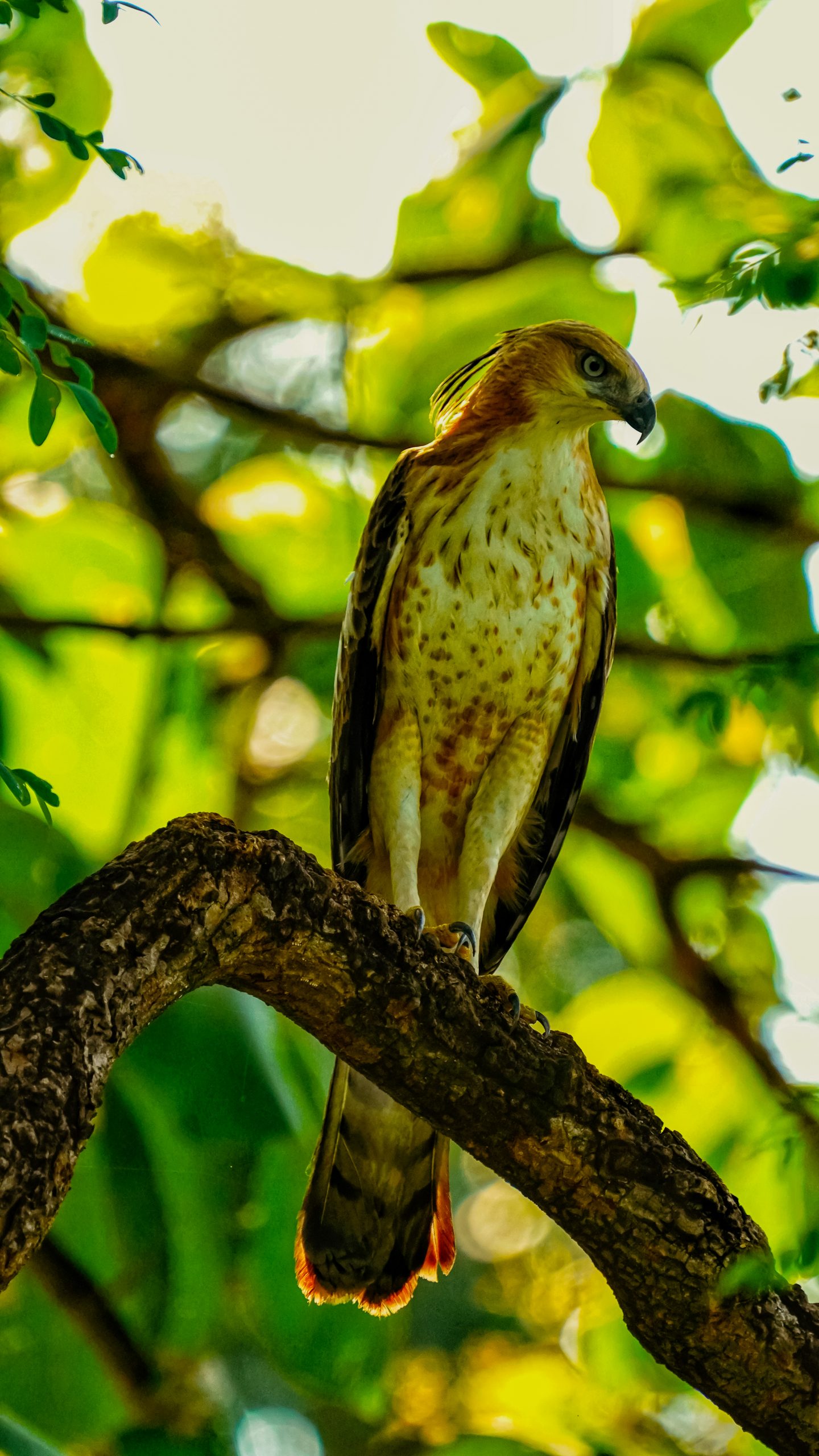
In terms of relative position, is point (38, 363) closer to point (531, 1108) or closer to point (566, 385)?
point (531, 1108)

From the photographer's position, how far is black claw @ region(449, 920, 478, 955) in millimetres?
2963

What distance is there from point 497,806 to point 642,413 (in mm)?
1003

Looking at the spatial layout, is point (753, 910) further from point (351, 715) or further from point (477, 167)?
point (477, 167)

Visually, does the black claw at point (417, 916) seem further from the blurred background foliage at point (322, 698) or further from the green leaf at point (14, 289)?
the blurred background foliage at point (322, 698)

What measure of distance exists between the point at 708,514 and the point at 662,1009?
189 centimetres

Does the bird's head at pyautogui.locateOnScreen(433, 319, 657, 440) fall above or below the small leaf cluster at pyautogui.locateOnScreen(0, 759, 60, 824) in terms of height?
above

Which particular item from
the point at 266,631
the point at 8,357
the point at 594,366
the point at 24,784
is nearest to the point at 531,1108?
the point at 24,784

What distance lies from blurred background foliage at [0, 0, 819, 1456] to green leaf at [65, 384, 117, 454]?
295cm

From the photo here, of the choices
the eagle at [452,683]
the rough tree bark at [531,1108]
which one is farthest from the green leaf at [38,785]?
the eagle at [452,683]

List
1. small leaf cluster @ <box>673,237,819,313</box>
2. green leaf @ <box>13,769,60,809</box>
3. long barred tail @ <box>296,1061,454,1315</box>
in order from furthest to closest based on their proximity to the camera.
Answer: long barred tail @ <box>296,1061,454,1315</box> → green leaf @ <box>13,769,60,809</box> → small leaf cluster @ <box>673,237,819,313</box>

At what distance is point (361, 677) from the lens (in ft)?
11.0

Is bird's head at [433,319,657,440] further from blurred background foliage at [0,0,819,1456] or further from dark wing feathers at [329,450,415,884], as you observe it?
blurred background foliage at [0,0,819,1456]

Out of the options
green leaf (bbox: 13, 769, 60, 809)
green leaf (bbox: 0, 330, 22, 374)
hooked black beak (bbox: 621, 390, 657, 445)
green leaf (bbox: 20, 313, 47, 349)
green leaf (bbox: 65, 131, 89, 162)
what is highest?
green leaf (bbox: 65, 131, 89, 162)

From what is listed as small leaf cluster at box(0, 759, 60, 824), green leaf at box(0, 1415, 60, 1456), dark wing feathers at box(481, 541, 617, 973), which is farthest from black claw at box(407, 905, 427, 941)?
green leaf at box(0, 1415, 60, 1456)
